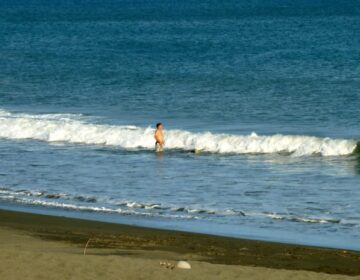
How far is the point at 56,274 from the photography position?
13.7 metres

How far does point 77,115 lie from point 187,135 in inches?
291

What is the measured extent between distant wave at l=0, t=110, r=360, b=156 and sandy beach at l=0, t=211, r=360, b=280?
11160 mm

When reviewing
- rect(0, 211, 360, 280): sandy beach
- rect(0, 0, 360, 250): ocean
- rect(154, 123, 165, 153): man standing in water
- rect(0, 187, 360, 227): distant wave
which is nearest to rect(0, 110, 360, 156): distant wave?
rect(0, 0, 360, 250): ocean

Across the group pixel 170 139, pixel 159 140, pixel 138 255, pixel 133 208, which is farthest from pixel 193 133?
pixel 138 255

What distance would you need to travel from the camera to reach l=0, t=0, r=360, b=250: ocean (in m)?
20.4

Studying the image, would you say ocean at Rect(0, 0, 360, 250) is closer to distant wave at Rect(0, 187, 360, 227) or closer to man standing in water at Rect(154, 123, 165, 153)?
distant wave at Rect(0, 187, 360, 227)

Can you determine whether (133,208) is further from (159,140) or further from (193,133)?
(193,133)

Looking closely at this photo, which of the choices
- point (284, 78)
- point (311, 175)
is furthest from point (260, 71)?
point (311, 175)

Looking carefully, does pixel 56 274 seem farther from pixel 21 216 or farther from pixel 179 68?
pixel 179 68

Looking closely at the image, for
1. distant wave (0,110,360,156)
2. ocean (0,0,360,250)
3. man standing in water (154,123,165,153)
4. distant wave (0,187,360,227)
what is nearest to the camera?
distant wave (0,187,360,227)

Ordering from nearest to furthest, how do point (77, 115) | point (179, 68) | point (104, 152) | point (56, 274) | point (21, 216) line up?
point (56, 274) → point (21, 216) → point (104, 152) → point (77, 115) → point (179, 68)

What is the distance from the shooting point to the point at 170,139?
103 feet

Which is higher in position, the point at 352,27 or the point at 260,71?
the point at 352,27

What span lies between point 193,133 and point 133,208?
37.3 feet
